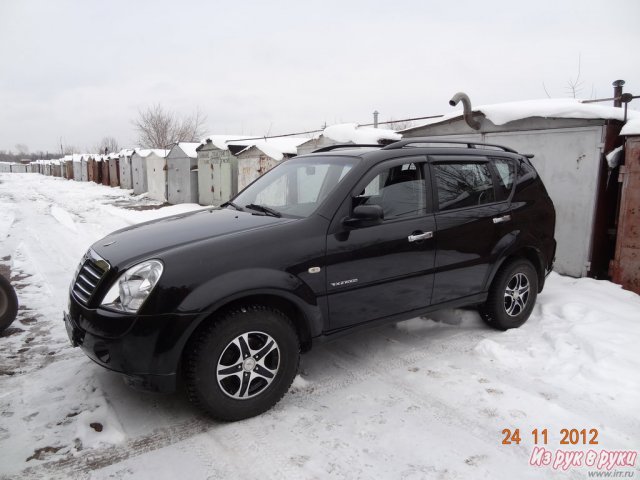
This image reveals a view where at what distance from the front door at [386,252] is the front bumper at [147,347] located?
42.5 inches

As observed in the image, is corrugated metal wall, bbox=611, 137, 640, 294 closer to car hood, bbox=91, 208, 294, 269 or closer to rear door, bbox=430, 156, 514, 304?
rear door, bbox=430, 156, 514, 304

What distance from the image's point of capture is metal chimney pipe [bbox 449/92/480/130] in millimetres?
6734

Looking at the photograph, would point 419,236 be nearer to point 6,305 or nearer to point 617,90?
point 6,305

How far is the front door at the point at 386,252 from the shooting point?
326 cm

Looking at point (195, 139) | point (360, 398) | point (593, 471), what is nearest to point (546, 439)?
point (593, 471)

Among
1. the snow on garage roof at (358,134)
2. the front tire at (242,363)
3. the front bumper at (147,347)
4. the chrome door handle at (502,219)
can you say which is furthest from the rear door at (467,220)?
the snow on garage roof at (358,134)

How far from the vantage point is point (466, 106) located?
682cm

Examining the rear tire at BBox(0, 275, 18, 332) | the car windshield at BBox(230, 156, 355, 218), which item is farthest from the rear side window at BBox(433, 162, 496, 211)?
the rear tire at BBox(0, 275, 18, 332)

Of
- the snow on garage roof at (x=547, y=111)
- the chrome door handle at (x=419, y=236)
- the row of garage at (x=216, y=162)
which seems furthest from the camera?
the row of garage at (x=216, y=162)

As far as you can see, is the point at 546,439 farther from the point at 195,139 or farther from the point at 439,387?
the point at 195,139

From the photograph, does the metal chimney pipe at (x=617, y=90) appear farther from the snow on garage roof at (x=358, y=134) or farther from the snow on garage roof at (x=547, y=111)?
the snow on garage roof at (x=358, y=134)

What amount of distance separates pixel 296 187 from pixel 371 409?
74.2 inches

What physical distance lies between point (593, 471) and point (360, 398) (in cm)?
144

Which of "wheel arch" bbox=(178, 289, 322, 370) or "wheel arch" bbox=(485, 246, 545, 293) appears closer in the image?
"wheel arch" bbox=(178, 289, 322, 370)
